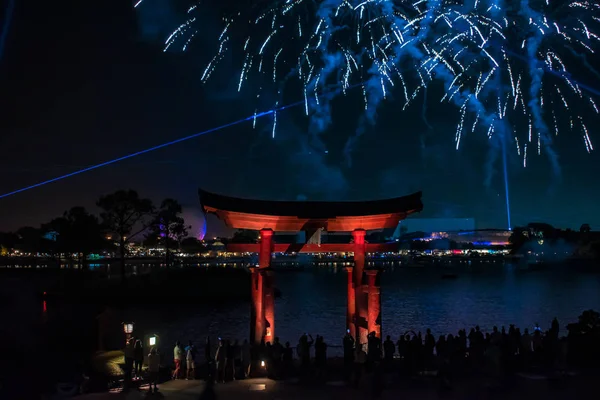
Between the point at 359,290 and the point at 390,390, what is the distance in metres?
5.26

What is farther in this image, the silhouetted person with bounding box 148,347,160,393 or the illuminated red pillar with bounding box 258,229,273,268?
the illuminated red pillar with bounding box 258,229,273,268

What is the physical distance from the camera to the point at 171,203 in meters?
68.0

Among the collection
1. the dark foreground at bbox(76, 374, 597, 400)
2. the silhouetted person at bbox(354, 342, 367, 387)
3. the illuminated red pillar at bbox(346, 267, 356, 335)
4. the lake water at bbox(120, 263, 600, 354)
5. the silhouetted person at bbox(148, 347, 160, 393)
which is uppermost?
the illuminated red pillar at bbox(346, 267, 356, 335)

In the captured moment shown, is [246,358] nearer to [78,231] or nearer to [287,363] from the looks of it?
[287,363]

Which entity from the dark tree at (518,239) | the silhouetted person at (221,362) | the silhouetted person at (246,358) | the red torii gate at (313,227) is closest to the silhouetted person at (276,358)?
the silhouetted person at (246,358)

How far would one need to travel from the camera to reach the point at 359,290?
18.0 meters

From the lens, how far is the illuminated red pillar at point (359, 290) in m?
17.7

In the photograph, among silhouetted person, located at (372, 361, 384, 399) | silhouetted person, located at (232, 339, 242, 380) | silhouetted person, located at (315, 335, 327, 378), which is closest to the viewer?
silhouetted person, located at (372, 361, 384, 399)

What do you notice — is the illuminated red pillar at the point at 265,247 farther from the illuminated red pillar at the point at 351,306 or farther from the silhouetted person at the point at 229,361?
the silhouetted person at the point at 229,361

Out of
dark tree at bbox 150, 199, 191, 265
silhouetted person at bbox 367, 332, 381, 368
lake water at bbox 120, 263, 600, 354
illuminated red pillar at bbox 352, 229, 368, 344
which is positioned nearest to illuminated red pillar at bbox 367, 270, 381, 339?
illuminated red pillar at bbox 352, 229, 368, 344

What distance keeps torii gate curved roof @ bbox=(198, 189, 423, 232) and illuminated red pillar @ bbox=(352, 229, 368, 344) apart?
473 mm

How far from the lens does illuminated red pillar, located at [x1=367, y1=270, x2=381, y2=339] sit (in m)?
17.2

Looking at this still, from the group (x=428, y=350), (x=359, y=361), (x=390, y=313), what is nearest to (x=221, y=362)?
(x=359, y=361)

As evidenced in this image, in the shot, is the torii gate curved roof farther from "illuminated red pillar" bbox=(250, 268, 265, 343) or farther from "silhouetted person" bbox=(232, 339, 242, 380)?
"silhouetted person" bbox=(232, 339, 242, 380)
